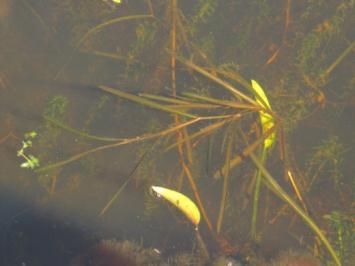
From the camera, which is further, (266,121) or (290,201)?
(266,121)

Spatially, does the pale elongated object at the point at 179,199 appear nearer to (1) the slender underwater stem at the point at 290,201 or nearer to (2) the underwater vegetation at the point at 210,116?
(2) the underwater vegetation at the point at 210,116

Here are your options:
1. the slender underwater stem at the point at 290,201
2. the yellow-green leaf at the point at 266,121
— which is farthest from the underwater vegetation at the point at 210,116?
the slender underwater stem at the point at 290,201

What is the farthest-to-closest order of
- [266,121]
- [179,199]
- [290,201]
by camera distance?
[266,121], [179,199], [290,201]

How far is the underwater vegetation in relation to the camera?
130 inches

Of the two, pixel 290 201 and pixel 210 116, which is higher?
pixel 210 116

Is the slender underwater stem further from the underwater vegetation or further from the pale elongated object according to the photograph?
the pale elongated object

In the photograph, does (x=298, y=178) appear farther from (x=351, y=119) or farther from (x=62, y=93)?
(x=62, y=93)

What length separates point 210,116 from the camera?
3234 millimetres

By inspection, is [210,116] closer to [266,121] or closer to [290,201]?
[266,121]

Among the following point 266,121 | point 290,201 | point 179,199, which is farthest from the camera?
point 266,121

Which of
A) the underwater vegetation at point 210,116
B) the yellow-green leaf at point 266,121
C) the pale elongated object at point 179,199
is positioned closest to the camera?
the pale elongated object at point 179,199

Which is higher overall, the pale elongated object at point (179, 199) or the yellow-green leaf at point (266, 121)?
the yellow-green leaf at point (266, 121)

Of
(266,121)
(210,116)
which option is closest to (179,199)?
(210,116)

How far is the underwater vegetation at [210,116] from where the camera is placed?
3303 mm
